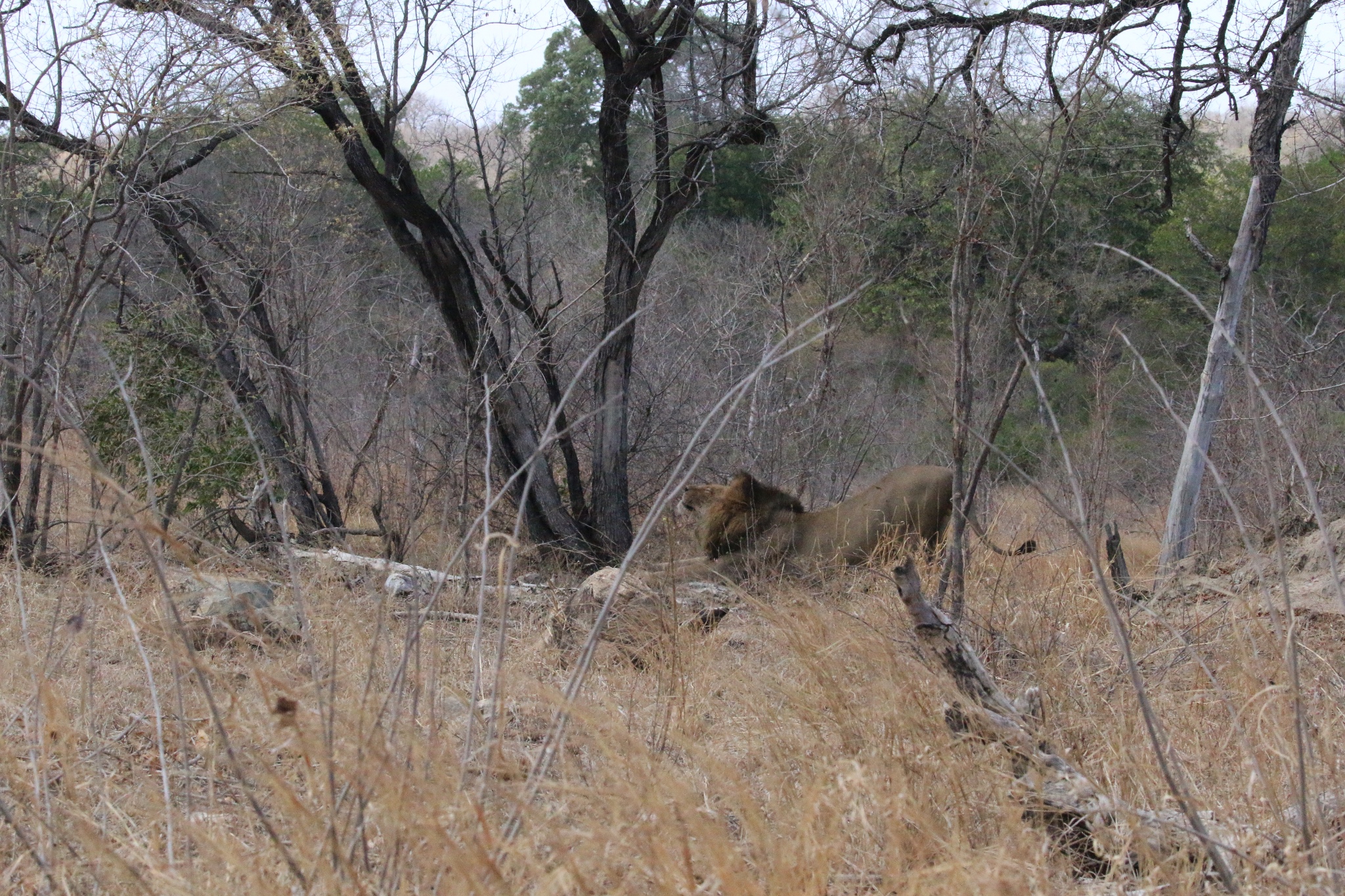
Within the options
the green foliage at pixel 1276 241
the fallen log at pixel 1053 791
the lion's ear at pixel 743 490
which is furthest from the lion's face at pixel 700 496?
the green foliage at pixel 1276 241

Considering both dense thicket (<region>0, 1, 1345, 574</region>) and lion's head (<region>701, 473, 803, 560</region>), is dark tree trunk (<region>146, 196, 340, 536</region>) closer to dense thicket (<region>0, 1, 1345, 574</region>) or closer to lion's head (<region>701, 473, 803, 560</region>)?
dense thicket (<region>0, 1, 1345, 574</region>)

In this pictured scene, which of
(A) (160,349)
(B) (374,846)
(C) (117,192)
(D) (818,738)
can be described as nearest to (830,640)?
(D) (818,738)

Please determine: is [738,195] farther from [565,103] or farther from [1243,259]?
[1243,259]

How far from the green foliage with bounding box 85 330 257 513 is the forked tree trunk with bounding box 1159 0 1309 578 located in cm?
667

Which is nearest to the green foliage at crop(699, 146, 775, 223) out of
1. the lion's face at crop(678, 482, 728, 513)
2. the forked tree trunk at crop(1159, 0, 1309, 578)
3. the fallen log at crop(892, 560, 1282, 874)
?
the forked tree trunk at crop(1159, 0, 1309, 578)

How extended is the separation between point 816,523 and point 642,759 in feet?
15.8

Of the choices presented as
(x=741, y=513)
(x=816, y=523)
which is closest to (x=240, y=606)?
(x=741, y=513)

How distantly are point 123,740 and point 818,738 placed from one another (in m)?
1.99

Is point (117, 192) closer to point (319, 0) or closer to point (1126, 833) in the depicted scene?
point (319, 0)

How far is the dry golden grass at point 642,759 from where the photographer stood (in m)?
1.50

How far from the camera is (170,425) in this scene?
24.7 ft

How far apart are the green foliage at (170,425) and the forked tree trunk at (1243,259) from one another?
6666 mm

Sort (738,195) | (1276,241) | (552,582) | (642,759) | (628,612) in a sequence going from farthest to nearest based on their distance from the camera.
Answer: (738,195), (1276,241), (552,582), (628,612), (642,759)

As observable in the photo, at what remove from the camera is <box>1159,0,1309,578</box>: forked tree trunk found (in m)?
7.34
